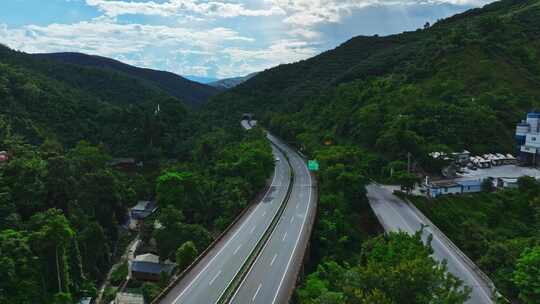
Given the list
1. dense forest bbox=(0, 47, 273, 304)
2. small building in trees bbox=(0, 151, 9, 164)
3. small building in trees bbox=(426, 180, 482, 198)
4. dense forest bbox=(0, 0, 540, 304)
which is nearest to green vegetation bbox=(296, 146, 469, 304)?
dense forest bbox=(0, 0, 540, 304)

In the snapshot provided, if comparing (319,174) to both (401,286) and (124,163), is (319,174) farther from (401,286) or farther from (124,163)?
(124,163)

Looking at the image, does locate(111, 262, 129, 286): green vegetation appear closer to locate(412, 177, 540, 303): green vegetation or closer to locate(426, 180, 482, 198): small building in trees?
locate(412, 177, 540, 303): green vegetation

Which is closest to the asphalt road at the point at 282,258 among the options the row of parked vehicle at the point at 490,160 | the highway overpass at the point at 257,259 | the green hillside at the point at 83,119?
the highway overpass at the point at 257,259

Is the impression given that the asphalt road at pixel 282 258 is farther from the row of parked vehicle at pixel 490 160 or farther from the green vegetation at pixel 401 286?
the row of parked vehicle at pixel 490 160

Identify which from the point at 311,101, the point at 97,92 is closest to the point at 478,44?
the point at 311,101

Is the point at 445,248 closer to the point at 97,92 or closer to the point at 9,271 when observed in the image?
the point at 9,271

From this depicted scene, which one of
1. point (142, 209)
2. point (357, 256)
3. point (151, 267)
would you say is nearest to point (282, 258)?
point (357, 256)
